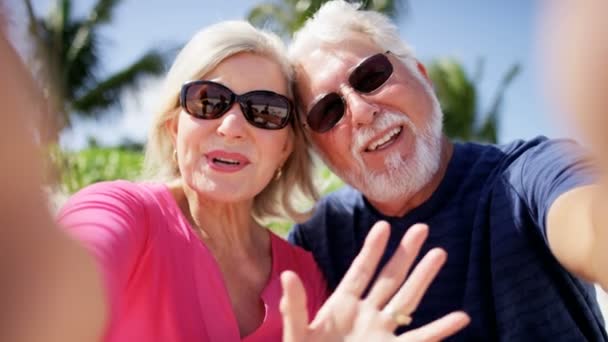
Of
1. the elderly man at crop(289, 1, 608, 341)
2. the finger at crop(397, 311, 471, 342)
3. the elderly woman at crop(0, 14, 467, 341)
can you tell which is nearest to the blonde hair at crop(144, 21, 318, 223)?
the elderly woman at crop(0, 14, 467, 341)

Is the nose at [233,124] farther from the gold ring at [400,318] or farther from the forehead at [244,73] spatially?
the gold ring at [400,318]

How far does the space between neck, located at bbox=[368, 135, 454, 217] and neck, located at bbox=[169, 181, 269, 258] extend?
0.64 meters

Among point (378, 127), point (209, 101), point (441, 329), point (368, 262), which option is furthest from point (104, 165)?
point (441, 329)

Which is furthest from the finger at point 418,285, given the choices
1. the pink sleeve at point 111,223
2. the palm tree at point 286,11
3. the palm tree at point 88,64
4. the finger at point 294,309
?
the palm tree at point 88,64

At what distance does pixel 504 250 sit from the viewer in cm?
214

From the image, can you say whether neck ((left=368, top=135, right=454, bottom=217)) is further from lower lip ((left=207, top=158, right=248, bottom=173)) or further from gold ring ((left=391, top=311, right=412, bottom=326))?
gold ring ((left=391, top=311, right=412, bottom=326))

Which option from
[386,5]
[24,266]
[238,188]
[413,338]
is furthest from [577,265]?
[386,5]

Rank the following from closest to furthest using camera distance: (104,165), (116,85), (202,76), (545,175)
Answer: (545,175)
(202,76)
(104,165)
(116,85)

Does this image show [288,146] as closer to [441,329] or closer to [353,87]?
[353,87]

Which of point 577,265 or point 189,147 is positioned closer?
point 577,265

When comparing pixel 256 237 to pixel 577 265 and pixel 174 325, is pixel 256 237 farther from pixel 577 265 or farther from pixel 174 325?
pixel 577 265

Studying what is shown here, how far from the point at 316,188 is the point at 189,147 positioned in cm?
94

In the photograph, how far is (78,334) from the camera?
864mm

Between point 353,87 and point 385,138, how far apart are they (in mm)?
279
